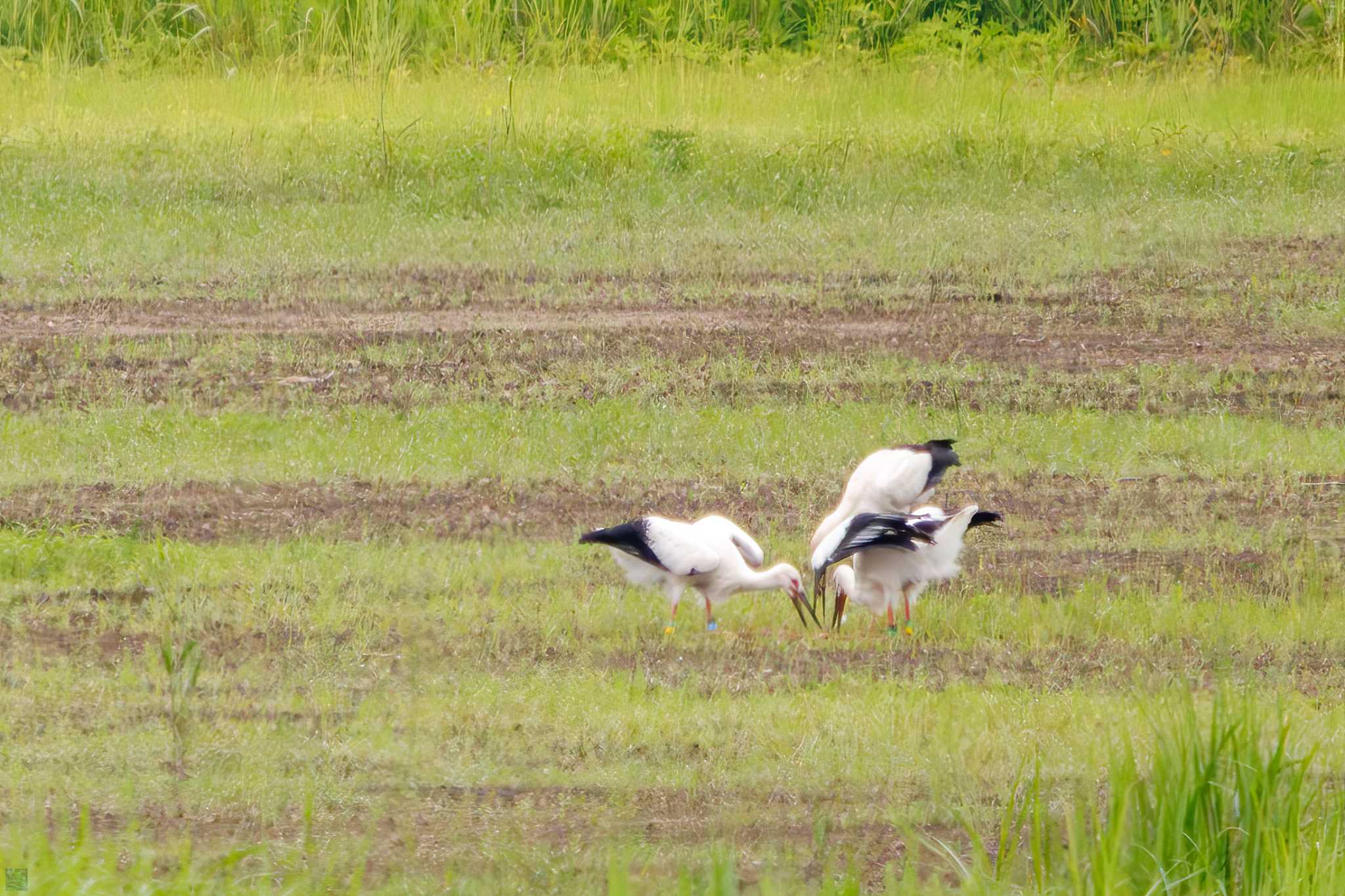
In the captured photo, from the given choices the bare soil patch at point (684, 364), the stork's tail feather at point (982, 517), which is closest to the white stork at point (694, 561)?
the stork's tail feather at point (982, 517)

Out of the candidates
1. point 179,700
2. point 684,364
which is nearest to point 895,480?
point 179,700

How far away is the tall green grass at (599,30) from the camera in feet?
57.7

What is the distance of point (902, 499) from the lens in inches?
289

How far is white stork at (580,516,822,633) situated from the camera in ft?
22.7

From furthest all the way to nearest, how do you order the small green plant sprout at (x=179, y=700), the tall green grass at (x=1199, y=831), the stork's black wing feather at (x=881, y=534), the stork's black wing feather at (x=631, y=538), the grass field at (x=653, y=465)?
the stork's black wing feather at (x=631, y=538) → the stork's black wing feather at (x=881, y=534) → the small green plant sprout at (x=179, y=700) → the grass field at (x=653, y=465) → the tall green grass at (x=1199, y=831)

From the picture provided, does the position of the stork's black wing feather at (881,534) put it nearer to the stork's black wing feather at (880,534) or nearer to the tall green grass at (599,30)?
the stork's black wing feather at (880,534)

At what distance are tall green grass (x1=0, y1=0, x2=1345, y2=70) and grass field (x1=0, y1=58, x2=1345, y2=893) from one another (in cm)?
66

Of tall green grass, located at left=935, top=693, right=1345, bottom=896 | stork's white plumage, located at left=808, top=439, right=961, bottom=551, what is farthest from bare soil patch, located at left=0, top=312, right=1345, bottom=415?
tall green grass, located at left=935, top=693, right=1345, bottom=896

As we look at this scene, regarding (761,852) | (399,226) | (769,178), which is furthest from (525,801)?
(769,178)

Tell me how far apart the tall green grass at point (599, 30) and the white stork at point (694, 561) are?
1084cm

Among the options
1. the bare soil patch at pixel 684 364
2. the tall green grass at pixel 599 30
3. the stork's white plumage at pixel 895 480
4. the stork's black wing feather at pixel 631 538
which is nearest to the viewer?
the stork's black wing feather at pixel 631 538

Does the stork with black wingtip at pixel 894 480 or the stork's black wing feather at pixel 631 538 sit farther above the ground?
the stork with black wingtip at pixel 894 480

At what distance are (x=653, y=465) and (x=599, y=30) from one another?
9.88 meters

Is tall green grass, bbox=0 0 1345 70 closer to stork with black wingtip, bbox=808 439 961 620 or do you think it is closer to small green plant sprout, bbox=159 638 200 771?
stork with black wingtip, bbox=808 439 961 620
